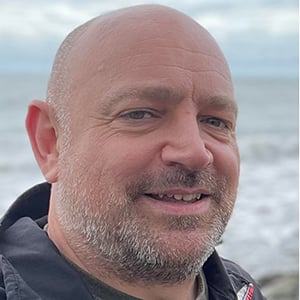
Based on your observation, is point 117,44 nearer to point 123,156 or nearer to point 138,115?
point 138,115

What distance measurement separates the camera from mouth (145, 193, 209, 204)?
2.33 m

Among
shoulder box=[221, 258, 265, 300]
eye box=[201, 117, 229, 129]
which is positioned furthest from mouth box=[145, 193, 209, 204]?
shoulder box=[221, 258, 265, 300]

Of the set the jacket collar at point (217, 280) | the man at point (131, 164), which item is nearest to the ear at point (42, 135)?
the man at point (131, 164)

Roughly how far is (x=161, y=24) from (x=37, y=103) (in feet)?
1.73

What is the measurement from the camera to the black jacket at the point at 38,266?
225 centimetres

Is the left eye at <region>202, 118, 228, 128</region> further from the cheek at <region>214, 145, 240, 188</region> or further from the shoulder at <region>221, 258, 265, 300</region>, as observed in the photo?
the shoulder at <region>221, 258, 265, 300</region>

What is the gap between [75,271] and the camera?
93.5 inches

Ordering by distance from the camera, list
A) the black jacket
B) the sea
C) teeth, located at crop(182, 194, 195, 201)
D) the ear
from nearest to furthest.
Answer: the black jacket < teeth, located at crop(182, 194, 195, 201) < the ear < the sea

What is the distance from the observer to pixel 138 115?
2.43 meters

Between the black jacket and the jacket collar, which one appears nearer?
the black jacket

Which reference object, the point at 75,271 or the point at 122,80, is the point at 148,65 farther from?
the point at 75,271

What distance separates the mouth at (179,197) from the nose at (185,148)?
0.10 m

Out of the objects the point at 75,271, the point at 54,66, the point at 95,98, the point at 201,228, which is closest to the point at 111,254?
the point at 75,271

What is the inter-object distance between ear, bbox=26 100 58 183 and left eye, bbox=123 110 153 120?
1.00 ft
